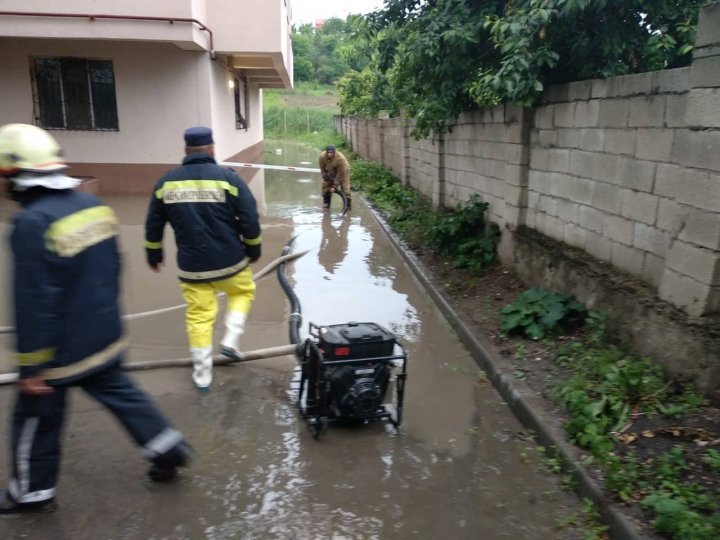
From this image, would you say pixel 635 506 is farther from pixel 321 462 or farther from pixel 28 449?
pixel 28 449

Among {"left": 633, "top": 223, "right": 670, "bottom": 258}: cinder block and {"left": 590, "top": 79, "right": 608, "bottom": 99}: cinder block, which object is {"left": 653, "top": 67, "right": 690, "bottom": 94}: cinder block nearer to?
{"left": 590, "top": 79, "right": 608, "bottom": 99}: cinder block

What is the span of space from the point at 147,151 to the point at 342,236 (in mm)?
5143

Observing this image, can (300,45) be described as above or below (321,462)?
above

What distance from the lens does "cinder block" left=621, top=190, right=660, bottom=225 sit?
168 inches

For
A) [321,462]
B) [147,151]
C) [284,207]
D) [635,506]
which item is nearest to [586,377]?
[635,506]

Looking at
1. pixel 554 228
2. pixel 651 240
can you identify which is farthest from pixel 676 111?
pixel 554 228

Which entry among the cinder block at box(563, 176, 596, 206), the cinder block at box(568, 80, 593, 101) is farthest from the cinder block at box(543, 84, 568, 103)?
the cinder block at box(563, 176, 596, 206)

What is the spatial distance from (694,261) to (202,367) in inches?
133

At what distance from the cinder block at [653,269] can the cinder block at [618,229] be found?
0.84 ft

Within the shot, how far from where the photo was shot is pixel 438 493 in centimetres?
315

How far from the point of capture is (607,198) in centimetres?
490

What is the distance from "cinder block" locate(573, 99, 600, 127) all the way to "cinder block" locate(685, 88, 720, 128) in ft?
4.22

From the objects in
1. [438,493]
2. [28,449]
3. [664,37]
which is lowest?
[438,493]

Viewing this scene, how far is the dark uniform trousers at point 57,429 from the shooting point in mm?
2697
